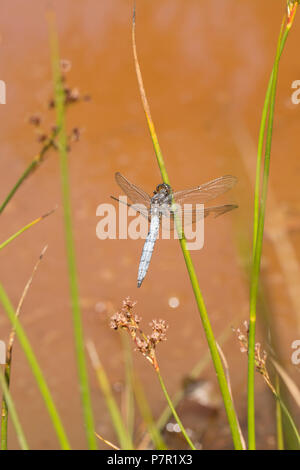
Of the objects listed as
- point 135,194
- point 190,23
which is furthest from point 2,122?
point 135,194

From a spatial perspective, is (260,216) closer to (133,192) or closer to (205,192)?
(205,192)

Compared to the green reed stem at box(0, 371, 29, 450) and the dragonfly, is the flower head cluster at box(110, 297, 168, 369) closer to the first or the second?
the green reed stem at box(0, 371, 29, 450)

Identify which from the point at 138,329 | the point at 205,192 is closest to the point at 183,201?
the point at 205,192

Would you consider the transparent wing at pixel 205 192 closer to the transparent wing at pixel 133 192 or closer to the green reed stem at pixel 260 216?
the transparent wing at pixel 133 192
